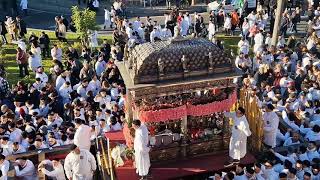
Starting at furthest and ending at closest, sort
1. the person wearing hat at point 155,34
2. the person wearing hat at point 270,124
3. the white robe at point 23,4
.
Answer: the white robe at point 23,4, the person wearing hat at point 155,34, the person wearing hat at point 270,124

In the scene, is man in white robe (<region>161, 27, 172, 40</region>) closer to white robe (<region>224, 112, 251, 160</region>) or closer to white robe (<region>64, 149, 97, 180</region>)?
white robe (<region>224, 112, 251, 160</region>)

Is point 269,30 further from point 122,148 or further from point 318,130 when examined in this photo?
point 122,148

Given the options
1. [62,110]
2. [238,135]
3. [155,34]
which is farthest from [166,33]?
[238,135]

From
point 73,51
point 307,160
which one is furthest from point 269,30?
point 307,160

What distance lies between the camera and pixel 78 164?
451 inches

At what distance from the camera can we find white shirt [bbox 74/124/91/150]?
12500 mm

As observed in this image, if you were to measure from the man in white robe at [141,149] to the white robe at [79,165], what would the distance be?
42.3 inches

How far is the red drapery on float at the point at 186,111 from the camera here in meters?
12.0

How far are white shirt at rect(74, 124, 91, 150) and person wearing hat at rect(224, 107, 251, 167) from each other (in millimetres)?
3520

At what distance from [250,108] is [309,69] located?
5164mm

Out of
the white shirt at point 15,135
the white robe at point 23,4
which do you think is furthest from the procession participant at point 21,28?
the white shirt at point 15,135

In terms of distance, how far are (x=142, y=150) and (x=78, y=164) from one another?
1.50m

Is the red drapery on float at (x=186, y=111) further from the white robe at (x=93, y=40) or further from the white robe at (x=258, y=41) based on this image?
the white robe at (x=93, y=40)

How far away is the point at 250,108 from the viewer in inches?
520
